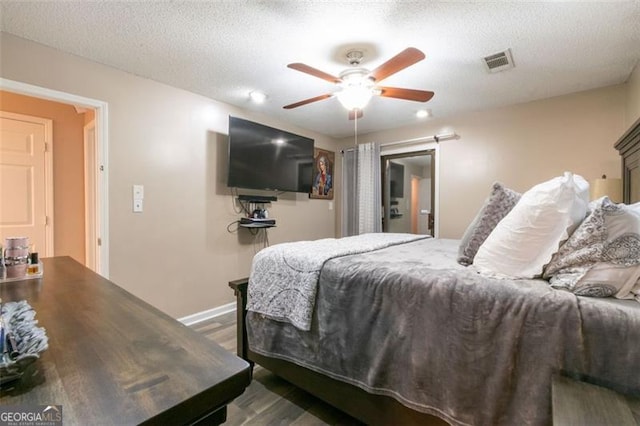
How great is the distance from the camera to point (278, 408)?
1.73m

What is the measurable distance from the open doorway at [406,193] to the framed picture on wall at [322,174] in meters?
0.87

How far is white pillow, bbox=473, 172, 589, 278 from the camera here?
3.93 ft

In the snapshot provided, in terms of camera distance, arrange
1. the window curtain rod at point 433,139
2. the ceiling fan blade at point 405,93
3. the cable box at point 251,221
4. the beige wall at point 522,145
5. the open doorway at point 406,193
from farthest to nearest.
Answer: the open doorway at point 406,193 < the window curtain rod at point 433,139 < the cable box at point 251,221 < the beige wall at point 522,145 < the ceiling fan blade at point 405,93

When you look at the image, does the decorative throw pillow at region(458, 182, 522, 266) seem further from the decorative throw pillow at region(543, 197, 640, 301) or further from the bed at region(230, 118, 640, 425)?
the decorative throw pillow at region(543, 197, 640, 301)

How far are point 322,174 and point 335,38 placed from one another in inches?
107

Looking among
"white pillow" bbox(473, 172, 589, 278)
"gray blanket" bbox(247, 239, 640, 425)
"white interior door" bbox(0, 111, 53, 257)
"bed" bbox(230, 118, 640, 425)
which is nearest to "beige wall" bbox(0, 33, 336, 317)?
"white interior door" bbox(0, 111, 53, 257)

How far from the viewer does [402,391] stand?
51.8 inches

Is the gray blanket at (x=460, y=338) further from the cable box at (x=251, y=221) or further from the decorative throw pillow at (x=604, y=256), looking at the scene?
the cable box at (x=251, y=221)

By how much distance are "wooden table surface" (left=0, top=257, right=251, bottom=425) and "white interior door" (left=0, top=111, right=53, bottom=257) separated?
314 cm

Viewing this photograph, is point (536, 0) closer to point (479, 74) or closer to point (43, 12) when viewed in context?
point (479, 74)

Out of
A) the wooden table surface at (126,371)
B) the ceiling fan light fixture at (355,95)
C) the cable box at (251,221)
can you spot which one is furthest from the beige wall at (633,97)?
the cable box at (251,221)

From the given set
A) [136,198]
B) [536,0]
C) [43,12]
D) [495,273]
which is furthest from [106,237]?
[536,0]

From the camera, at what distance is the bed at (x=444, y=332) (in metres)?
0.98

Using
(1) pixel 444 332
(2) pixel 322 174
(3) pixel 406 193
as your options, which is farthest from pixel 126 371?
(3) pixel 406 193
